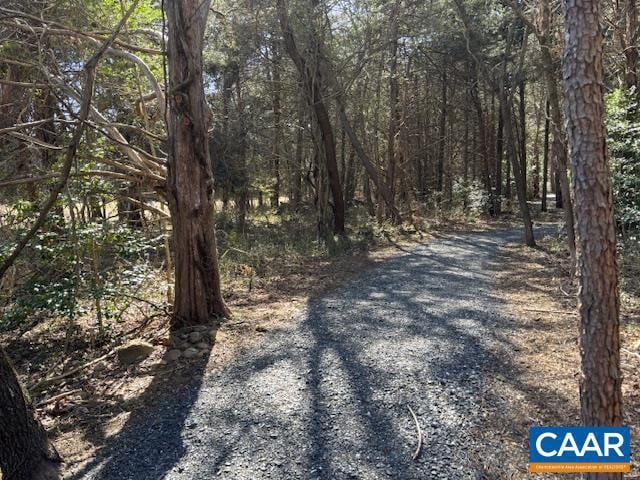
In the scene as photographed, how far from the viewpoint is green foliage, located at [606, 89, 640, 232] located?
25.0 ft

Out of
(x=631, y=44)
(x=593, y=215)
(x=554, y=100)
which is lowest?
(x=593, y=215)

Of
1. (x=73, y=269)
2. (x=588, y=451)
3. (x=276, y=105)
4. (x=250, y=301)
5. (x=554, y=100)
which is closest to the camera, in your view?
(x=588, y=451)

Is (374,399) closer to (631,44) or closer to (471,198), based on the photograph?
(631,44)

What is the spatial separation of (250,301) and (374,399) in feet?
11.1

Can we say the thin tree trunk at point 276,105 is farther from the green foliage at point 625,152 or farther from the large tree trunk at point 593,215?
the large tree trunk at point 593,215

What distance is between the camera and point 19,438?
104 inches

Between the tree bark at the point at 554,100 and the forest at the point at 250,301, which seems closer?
the forest at the point at 250,301

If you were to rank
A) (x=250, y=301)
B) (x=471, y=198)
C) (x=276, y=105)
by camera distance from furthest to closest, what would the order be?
(x=471, y=198)
(x=276, y=105)
(x=250, y=301)

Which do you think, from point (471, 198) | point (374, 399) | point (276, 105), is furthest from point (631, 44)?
point (276, 105)

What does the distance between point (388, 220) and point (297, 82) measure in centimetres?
497

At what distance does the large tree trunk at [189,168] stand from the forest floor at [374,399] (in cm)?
70

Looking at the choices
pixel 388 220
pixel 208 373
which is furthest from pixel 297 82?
pixel 208 373

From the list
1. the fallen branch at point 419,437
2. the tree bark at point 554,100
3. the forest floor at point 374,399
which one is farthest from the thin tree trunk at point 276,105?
the fallen branch at point 419,437

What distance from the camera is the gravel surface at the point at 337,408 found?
270 cm
